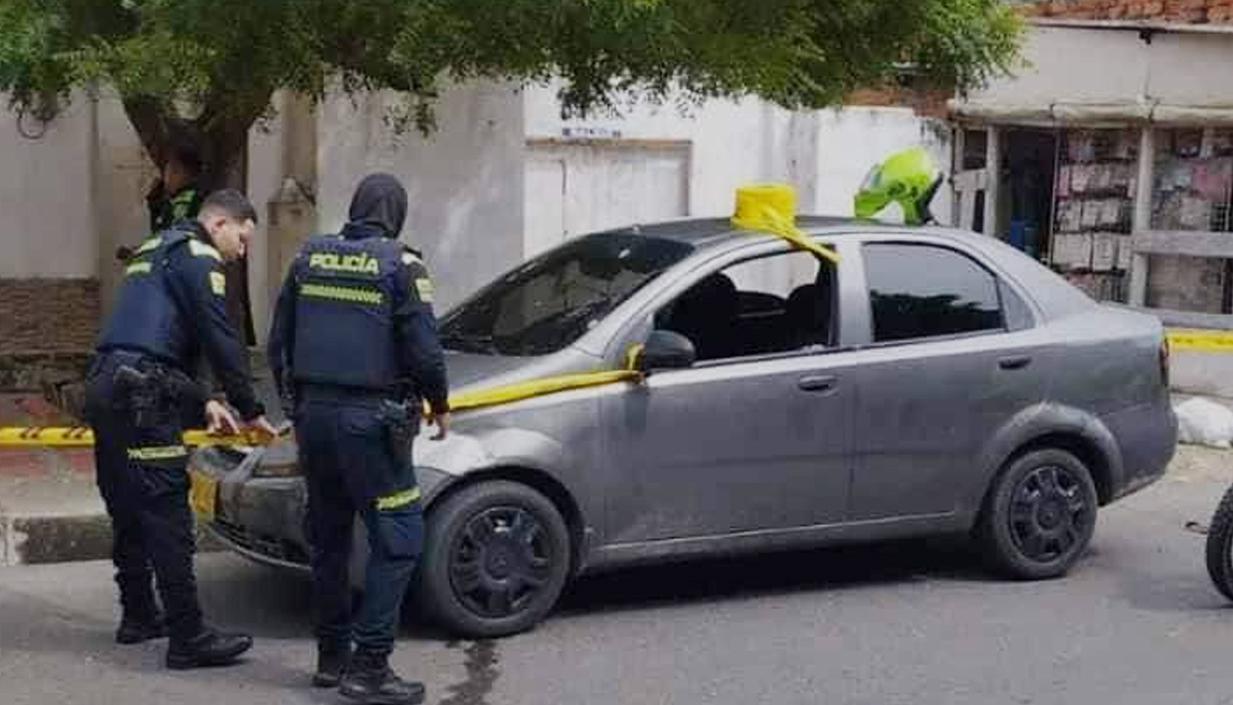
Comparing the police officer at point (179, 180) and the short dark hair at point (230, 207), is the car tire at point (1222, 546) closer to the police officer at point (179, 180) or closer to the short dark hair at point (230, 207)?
the short dark hair at point (230, 207)

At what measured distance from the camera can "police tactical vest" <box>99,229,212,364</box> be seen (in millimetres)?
6051

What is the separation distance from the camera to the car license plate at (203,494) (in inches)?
260

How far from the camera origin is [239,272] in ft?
32.5

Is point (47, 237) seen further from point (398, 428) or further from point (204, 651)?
point (398, 428)

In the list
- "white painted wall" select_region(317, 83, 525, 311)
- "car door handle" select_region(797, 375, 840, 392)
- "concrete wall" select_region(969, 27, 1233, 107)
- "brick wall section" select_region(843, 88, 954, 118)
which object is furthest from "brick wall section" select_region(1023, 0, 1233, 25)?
"car door handle" select_region(797, 375, 840, 392)

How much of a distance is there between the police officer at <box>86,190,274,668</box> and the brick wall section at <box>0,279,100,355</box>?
5.82 meters

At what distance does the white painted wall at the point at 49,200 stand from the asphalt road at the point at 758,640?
14.7 ft

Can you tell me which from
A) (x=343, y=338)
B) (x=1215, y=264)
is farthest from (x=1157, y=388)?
(x=1215, y=264)

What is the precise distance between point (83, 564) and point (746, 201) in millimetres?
3250

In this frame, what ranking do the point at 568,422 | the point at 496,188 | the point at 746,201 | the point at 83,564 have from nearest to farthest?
the point at 568,422, the point at 746,201, the point at 83,564, the point at 496,188

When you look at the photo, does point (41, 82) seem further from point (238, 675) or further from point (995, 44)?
point (995, 44)

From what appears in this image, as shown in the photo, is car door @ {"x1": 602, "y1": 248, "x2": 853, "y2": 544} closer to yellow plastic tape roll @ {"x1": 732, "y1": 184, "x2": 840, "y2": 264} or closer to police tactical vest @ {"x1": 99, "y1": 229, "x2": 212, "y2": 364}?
yellow plastic tape roll @ {"x1": 732, "y1": 184, "x2": 840, "y2": 264}

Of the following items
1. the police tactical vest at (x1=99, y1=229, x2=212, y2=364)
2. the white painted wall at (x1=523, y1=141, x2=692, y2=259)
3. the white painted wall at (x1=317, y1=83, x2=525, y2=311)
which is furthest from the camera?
the white painted wall at (x1=523, y1=141, x2=692, y2=259)

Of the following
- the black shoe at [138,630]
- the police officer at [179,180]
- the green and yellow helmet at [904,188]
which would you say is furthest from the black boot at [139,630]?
the green and yellow helmet at [904,188]
